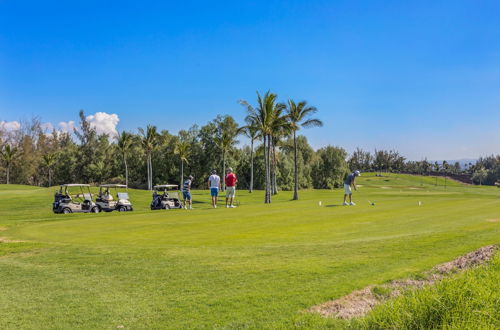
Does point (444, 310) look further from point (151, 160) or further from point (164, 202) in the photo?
point (151, 160)

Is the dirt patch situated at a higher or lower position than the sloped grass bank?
lower

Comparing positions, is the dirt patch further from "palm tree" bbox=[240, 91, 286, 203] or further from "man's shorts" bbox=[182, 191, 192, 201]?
"palm tree" bbox=[240, 91, 286, 203]

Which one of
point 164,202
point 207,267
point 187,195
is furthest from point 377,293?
point 164,202

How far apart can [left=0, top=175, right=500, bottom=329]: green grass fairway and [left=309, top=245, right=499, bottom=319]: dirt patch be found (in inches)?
9.0

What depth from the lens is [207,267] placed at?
745cm

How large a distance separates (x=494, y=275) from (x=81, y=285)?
653 centimetres

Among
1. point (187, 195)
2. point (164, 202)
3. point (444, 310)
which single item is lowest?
point (164, 202)

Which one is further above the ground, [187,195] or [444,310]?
[187,195]

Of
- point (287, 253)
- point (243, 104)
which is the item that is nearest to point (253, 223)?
point (287, 253)

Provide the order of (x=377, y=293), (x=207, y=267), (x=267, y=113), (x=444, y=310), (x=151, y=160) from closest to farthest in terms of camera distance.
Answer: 1. (x=444, y=310)
2. (x=377, y=293)
3. (x=207, y=267)
4. (x=267, y=113)
5. (x=151, y=160)

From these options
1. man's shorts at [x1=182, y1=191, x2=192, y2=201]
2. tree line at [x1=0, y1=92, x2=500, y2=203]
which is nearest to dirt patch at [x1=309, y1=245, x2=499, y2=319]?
man's shorts at [x1=182, y1=191, x2=192, y2=201]

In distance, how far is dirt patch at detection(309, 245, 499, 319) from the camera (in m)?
4.98

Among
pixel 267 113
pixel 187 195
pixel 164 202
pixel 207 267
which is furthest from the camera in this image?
pixel 267 113

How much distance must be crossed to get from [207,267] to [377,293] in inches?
130
